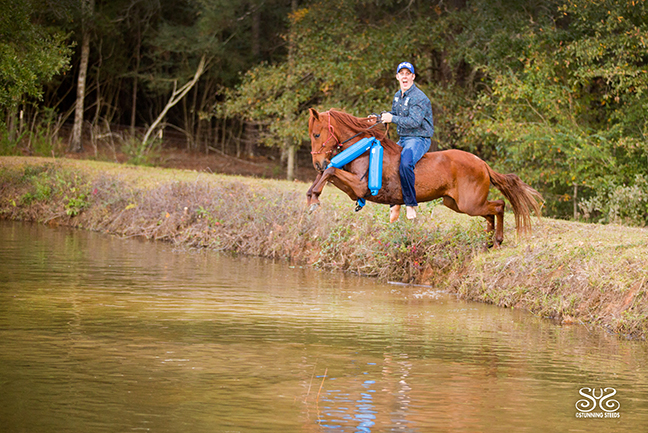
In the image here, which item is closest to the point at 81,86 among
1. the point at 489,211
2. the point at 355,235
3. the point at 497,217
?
the point at 355,235

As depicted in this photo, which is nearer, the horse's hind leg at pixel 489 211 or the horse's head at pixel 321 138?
the horse's head at pixel 321 138

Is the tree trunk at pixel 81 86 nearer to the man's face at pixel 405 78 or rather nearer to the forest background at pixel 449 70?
the forest background at pixel 449 70

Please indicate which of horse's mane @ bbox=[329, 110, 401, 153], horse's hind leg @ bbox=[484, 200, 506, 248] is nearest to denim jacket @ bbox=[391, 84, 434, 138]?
horse's mane @ bbox=[329, 110, 401, 153]

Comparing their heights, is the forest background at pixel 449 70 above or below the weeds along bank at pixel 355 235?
above

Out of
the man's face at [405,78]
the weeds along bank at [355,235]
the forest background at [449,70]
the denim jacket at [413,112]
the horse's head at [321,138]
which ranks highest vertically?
the forest background at [449,70]

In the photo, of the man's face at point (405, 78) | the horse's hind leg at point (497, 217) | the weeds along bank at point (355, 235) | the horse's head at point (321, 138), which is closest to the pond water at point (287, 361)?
the weeds along bank at point (355, 235)

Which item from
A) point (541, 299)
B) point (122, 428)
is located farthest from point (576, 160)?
point (122, 428)

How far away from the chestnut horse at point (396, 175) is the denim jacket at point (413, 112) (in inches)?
12.0

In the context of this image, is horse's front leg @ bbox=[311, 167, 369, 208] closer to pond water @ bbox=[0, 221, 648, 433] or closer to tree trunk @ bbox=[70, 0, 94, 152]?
pond water @ bbox=[0, 221, 648, 433]

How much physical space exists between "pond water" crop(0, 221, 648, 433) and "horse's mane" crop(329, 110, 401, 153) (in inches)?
91.5

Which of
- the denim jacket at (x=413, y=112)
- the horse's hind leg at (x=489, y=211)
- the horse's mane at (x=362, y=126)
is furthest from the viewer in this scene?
the horse's hind leg at (x=489, y=211)

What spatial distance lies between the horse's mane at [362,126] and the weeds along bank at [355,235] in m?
3.24

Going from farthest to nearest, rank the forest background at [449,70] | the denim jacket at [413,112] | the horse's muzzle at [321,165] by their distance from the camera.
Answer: the forest background at [449,70]
the denim jacket at [413,112]
the horse's muzzle at [321,165]

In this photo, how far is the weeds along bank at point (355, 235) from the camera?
1088 centimetres
